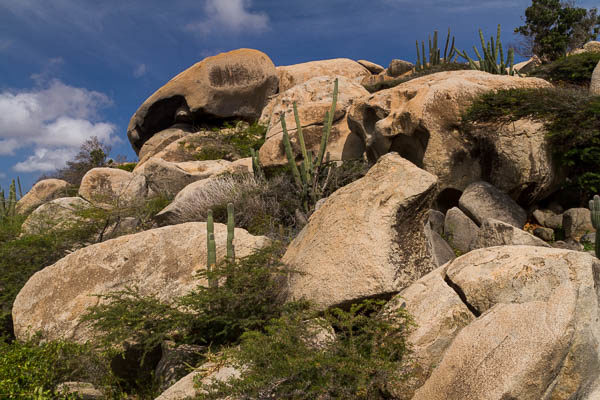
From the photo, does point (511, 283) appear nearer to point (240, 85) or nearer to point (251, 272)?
point (251, 272)

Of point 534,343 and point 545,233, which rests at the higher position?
point 534,343

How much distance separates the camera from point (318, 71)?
25250 millimetres

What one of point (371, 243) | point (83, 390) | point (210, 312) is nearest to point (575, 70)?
point (371, 243)

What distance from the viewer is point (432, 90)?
877cm

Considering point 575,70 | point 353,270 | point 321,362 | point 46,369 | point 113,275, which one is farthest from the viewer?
point 575,70

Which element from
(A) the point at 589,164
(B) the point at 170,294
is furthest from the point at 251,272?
(A) the point at 589,164

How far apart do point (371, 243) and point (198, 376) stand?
2.06 meters

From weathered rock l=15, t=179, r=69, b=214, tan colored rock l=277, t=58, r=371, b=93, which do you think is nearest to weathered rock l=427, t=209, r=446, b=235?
weathered rock l=15, t=179, r=69, b=214

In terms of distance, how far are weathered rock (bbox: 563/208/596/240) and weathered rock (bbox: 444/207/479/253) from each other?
1720mm

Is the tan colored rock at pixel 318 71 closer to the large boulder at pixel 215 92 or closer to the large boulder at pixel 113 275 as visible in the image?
the large boulder at pixel 215 92

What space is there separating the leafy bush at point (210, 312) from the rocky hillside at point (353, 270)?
23 millimetres

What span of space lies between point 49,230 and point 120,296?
417cm

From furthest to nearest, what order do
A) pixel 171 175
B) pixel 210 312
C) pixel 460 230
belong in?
pixel 171 175 < pixel 460 230 < pixel 210 312

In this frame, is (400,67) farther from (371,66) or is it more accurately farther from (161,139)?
(161,139)
